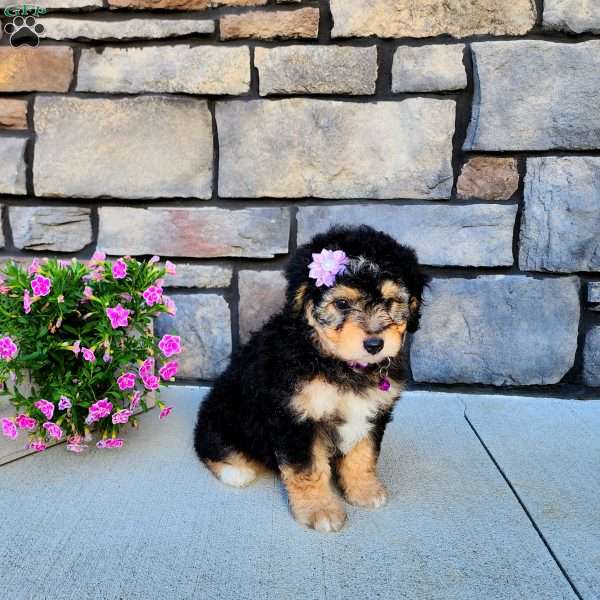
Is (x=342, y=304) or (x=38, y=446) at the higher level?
(x=342, y=304)

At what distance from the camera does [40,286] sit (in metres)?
2.45

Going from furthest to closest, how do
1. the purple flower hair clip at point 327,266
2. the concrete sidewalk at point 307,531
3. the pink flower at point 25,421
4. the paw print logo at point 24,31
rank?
1. the paw print logo at point 24,31
2. the pink flower at point 25,421
3. the purple flower hair clip at point 327,266
4. the concrete sidewalk at point 307,531

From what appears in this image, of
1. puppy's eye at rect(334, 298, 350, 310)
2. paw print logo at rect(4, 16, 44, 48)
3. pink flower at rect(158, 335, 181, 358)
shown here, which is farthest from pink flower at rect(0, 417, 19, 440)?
paw print logo at rect(4, 16, 44, 48)

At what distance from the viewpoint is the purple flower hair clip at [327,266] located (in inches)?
78.0

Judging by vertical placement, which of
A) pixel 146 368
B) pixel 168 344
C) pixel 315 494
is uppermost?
pixel 168 344

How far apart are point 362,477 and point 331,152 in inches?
73.9

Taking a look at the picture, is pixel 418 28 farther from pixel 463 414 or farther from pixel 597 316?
pixel 463 414

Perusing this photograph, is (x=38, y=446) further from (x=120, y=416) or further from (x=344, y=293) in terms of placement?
(x=344, y=293)

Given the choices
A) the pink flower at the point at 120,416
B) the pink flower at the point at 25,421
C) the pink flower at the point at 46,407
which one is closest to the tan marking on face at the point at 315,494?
the pink flower at the point at 120,416

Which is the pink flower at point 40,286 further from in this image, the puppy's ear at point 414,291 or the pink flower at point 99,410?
the puppy's ear at point 414,291

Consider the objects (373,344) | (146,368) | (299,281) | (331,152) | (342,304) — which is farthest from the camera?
(331,152)

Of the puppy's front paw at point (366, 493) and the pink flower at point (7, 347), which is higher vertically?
the pink flower at point (7, 347)

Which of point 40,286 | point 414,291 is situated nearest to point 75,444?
point 40,286

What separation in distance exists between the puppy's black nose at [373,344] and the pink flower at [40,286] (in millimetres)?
1508
